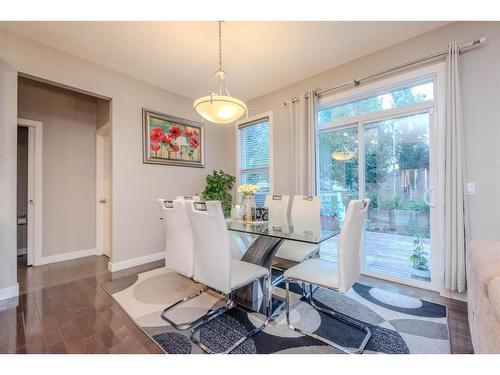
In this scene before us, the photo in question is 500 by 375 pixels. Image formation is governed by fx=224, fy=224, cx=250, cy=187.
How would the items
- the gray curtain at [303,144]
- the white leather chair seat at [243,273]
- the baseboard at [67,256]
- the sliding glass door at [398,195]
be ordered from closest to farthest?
1. the white leather chair seat at [243,273]
2. the sliding glass door at [398,195]
3. the gray curtain at [303,144]
4. the baseboard at [67,256]

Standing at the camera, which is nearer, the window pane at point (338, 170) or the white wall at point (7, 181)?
the white wall at point (7, 181)

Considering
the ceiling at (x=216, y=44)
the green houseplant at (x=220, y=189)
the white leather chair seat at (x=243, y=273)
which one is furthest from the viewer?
the green houseplant at (x=220, y=189)

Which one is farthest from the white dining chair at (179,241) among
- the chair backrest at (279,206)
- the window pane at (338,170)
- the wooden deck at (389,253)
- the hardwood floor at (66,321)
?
the wooden deck at (389,253)

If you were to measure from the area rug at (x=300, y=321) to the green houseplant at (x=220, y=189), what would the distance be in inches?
66.5

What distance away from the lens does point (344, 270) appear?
1.50 m

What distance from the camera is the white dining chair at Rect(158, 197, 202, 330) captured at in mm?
1834

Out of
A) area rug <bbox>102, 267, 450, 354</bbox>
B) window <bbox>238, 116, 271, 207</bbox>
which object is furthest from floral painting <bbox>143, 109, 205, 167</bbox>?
area rug <bbox>102, 267, 450, 354</bbox>

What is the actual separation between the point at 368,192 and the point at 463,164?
38.3 inches

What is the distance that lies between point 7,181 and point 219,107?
2.32m

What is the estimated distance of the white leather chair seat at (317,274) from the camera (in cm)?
157

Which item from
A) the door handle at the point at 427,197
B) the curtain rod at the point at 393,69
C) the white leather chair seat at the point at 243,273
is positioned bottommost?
the white leather chair seat at the point at 243,273

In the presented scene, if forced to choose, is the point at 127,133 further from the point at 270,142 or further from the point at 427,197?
the point at 427,197

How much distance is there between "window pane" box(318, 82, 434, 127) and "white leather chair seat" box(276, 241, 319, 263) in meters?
1.88

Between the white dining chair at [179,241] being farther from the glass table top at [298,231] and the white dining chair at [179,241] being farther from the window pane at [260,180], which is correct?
the window pane at [260,180]
